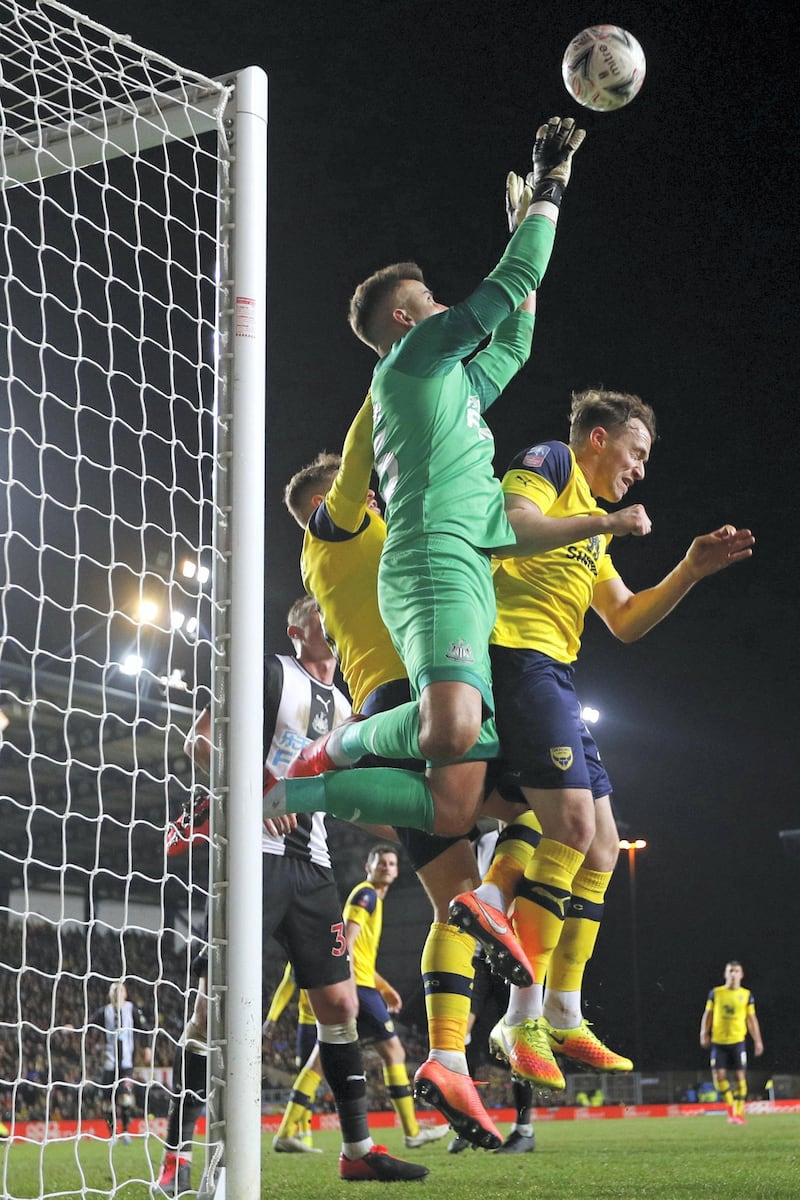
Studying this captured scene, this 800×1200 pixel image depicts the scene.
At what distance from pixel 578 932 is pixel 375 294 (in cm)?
219

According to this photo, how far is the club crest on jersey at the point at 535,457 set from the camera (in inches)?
158

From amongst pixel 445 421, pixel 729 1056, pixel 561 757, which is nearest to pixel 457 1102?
pixel 561 757

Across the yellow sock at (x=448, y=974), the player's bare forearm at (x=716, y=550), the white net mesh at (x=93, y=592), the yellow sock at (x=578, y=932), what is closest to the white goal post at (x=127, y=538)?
the white net mesh at (x=93, y=592)

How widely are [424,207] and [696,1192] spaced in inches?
457

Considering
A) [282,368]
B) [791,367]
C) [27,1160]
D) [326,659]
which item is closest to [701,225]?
[791,367]

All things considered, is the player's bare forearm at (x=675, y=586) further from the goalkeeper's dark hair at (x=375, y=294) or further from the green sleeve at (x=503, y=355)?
the goalkeeper's dark hair at (x=375, y=294)

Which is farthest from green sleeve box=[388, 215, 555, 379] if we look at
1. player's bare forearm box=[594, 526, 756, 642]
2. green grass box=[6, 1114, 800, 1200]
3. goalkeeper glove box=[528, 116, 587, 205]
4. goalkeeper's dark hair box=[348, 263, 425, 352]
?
green grass box=[6, 1114, 800, 1200]

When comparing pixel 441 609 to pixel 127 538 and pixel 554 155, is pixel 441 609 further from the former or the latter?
pixel 127 538

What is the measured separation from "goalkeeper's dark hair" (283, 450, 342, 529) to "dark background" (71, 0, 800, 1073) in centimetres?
483

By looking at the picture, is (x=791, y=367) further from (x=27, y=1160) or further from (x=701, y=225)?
(x=27, y=1160)

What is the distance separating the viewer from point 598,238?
1412 cm

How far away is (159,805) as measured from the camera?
19.6 metres

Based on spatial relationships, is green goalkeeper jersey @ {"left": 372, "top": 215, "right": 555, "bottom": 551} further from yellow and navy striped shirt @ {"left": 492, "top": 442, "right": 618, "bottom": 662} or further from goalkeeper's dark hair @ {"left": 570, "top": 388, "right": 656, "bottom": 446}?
goalkeeper's dark hair @ {"left": 570, "top": 388, "right": 656, "bottom": 446}

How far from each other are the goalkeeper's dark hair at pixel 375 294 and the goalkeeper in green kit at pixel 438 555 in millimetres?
159
